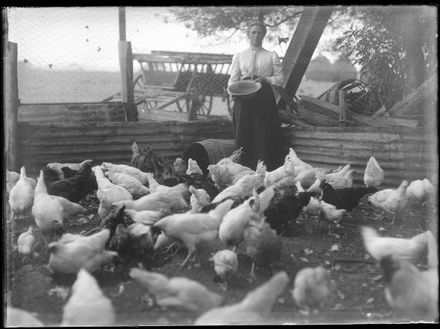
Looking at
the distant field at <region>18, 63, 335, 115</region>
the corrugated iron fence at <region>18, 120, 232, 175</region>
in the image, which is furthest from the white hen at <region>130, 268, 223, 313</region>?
the distant field at <region>18, 63, 335, 115</region>

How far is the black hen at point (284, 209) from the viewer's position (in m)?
4.35

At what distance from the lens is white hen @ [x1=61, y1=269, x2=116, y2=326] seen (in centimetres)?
279

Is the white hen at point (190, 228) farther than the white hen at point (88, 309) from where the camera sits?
Yes

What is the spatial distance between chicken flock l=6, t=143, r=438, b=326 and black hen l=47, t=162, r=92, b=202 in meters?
A: 0.01

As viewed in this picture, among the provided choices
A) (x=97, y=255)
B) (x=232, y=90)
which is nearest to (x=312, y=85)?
(x=232, y=90)

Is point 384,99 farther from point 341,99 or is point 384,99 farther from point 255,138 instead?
point 255,138

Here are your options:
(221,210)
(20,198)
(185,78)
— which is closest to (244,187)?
(221,210)

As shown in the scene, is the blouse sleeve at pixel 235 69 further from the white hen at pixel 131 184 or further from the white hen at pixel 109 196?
the white hen at pixel 109 196

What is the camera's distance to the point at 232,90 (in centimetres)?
595

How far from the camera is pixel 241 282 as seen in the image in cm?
363

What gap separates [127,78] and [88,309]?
5364mm

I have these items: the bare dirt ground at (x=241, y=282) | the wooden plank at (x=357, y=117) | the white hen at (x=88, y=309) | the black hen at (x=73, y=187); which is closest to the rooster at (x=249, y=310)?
the bare dirt ground at (x=241, y=282)

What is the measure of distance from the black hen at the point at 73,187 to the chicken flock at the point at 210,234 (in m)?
0.01

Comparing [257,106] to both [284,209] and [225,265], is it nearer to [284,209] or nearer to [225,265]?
[284,209]
